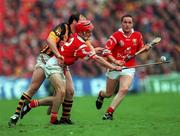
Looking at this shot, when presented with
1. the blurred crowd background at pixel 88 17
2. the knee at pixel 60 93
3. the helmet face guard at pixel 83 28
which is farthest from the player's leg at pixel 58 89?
the blurred crowd background at pixel 88 17

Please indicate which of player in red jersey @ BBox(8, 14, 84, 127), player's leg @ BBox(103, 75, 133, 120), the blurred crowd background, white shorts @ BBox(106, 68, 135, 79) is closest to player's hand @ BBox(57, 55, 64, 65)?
player in red jersey @ BBox(8, 14, 84, 127)

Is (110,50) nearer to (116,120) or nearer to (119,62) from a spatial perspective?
(119,62)

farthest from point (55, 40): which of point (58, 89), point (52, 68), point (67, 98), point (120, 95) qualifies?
point (120, 95)

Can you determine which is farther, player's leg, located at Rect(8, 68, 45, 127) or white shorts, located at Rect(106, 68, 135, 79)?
white shorts, located at Rect(106, 68, 135, 79)

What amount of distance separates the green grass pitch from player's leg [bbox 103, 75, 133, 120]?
0.25 m

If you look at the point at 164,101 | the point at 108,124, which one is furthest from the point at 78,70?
the point at 108,124

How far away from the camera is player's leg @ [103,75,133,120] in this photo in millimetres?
16094

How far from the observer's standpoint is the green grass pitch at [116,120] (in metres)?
13.5

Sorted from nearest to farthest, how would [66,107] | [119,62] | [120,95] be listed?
[66,107] < [120,95] < [119,62]

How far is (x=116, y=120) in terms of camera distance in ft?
53.5

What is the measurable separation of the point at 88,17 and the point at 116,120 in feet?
42.6

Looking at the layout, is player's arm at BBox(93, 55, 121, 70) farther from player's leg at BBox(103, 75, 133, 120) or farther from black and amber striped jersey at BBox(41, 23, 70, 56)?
player's leg at BBox(103, 75, 133, 120)

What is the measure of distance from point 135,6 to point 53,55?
49.8 feet

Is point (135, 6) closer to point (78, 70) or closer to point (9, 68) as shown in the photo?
point (78, 70)
